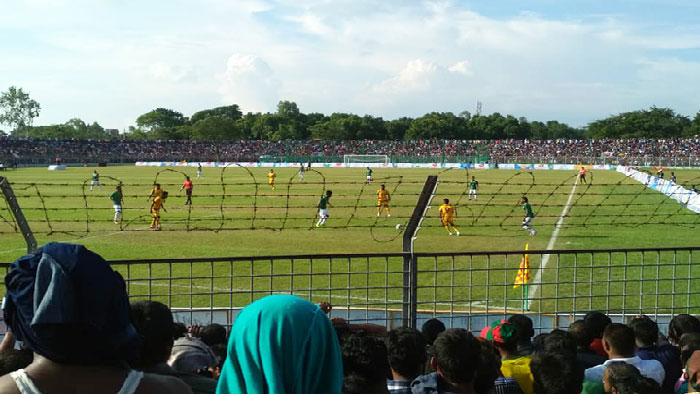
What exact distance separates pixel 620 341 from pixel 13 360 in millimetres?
3813

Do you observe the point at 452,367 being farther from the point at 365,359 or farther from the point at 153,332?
the point at 153,332

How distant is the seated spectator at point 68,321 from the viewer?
1.78m

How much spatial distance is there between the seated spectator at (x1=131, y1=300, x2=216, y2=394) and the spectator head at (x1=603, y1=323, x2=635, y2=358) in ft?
9.78

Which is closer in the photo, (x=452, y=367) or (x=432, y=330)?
(x=452, y=367)

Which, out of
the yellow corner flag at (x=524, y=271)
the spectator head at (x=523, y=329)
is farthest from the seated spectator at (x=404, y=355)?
the yellow corner flag at (x=524, y=271)

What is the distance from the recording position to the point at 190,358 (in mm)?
3365

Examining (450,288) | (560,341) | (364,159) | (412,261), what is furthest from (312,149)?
(560,341)

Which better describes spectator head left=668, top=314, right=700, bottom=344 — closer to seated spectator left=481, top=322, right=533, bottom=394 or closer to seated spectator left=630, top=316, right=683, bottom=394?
seated spectator left=630, top=316, right=683, bottom=394

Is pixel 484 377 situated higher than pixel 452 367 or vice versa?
pixel 452 367

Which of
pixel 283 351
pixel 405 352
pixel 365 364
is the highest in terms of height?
pixel 283 351

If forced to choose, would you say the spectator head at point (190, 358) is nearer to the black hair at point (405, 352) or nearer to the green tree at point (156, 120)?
the black hair at point (405, 352)

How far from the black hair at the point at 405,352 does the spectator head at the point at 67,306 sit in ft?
7.15

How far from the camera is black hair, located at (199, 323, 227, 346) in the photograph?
4.81 meters

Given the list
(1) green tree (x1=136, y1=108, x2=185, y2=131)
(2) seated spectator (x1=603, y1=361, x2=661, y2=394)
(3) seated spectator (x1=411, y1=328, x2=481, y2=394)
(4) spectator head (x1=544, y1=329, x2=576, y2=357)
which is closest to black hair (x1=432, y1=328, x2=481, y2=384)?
(3) seated spectator (x1=411, y1=328, x2=481, y2=394)
